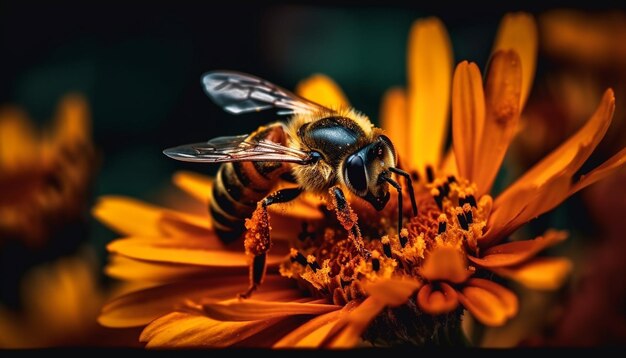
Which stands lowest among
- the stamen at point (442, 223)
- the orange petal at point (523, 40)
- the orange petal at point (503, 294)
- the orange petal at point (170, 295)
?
the orange petal at point (170, 295)

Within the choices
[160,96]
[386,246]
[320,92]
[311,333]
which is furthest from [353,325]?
[160,96]

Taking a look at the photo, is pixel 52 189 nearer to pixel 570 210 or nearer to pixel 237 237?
pixel 237 237

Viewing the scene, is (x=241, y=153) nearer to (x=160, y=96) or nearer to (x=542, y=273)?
(x=542, y=273)

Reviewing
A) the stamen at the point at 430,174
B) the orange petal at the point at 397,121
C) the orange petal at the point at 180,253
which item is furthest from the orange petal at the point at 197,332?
the orange petal at the point at 397,121

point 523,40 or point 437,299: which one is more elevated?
point 523,40

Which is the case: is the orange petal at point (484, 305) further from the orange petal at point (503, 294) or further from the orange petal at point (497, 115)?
the orange petal at point (497, 115)
